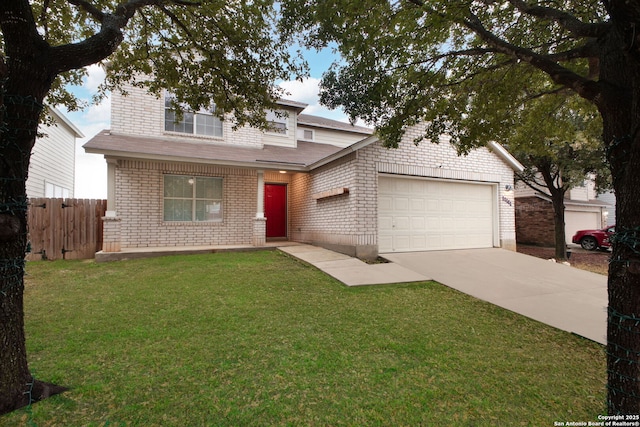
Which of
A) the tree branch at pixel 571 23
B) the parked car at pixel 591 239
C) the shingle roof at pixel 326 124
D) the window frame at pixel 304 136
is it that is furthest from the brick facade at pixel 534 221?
the tree branch at pixel 571 23

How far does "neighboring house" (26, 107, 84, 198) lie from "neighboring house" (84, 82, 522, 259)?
17.2 feet

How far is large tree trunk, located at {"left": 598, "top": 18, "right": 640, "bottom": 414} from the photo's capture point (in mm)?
2012

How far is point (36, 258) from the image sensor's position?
845 cm

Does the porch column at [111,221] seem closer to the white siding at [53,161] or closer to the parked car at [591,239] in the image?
the white siding at [53,161]

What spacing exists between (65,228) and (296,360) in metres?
9.38

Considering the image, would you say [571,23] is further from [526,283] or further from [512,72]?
[526,283]

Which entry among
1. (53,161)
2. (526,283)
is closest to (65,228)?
(53,161)

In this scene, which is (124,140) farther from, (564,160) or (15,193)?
(564,160)

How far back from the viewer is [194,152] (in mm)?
10031

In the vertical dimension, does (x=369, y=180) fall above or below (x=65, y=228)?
above

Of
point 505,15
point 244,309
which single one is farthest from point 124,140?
point 505,15

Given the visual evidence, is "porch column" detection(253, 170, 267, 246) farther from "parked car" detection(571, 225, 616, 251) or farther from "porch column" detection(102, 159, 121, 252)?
"parked car" detection(571, 225, 616, 251)

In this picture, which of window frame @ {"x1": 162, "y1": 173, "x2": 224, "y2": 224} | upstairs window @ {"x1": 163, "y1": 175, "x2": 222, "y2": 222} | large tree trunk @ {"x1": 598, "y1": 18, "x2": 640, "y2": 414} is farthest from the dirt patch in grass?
upstairs window @ {"x1": 163, "y1": 175, "x2": 222, "y2": 222}

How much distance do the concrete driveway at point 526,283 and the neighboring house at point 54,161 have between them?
580 inches
